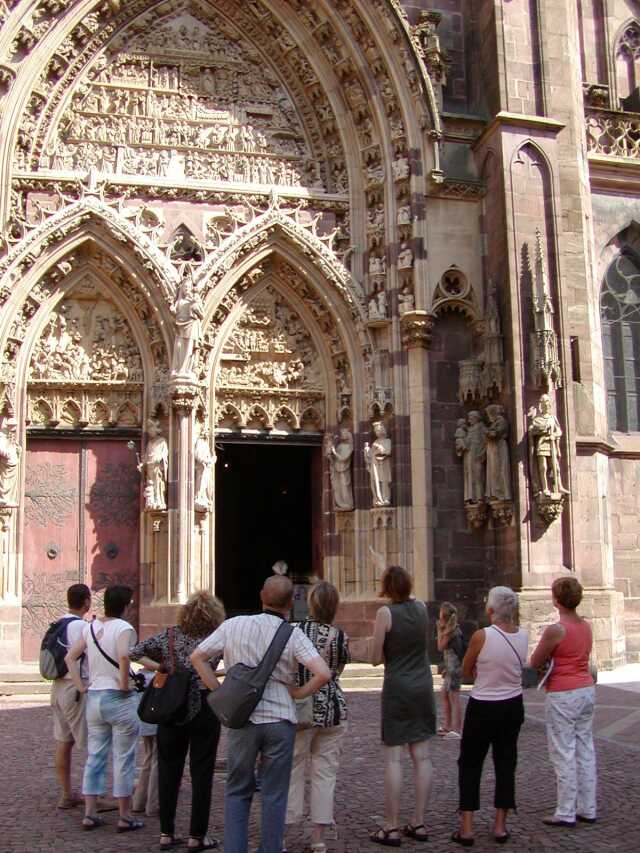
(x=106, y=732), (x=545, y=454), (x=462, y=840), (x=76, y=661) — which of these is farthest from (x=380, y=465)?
(x=462, y=840)

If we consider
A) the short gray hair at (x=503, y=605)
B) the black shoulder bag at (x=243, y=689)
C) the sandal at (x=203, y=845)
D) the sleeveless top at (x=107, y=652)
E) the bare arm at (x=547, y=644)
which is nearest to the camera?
the black shoulder bag at (x=243, y=689)

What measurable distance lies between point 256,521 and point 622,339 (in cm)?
1060

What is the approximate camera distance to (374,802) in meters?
6.93

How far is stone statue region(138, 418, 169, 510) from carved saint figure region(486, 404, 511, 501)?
15.8 feet

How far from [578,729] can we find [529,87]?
1224cm

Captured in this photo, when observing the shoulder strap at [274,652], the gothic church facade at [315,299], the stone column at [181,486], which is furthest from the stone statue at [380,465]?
the shoulder strap at [274,652]

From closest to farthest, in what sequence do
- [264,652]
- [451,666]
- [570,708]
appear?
[264,652] → [570,708] → [451,666]

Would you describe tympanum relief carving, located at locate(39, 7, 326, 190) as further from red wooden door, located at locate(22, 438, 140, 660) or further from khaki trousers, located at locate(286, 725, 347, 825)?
khaki trousers, located at locate(286, 725, 347, 825)

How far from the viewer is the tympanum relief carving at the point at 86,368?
15258mm

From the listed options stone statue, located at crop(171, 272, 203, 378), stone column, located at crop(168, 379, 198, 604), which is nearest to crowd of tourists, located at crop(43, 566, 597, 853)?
stone column, located at crop(168, 379, 198, 604)

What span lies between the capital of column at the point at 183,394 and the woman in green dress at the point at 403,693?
9155mm

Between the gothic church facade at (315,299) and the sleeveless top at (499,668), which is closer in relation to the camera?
the sleeveless top at (499,668)

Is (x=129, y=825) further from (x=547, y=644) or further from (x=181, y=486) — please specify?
(x=181, y=486)

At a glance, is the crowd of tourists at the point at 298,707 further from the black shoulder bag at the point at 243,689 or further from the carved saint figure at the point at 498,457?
the carved saint figure at the point at 498,457
